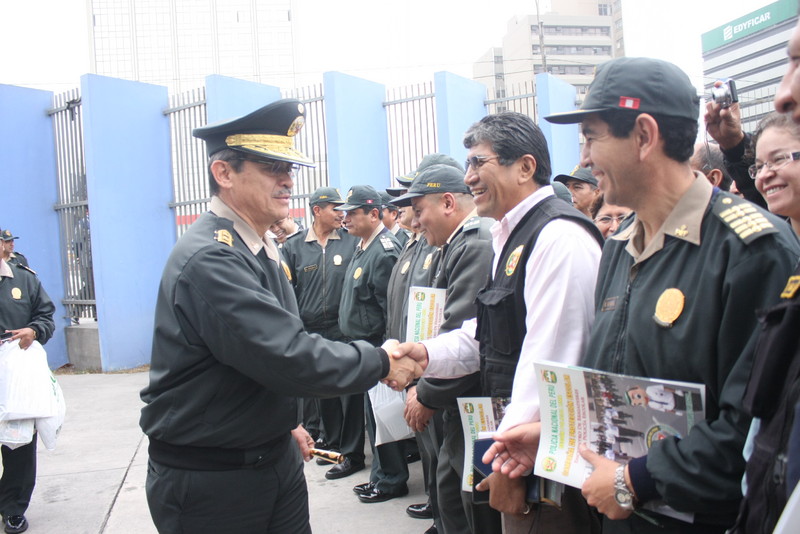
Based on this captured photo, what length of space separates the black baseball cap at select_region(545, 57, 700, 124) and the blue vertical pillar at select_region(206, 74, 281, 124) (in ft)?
28.1

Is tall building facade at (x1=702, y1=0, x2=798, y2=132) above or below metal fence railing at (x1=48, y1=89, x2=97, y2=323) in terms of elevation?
above

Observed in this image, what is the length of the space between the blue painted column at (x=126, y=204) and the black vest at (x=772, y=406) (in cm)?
1000

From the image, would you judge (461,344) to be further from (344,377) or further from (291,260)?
(291,260)

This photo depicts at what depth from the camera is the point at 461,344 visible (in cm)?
265

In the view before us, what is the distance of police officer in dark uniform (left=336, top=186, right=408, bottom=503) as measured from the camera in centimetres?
507

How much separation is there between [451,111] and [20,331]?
21.6 ft

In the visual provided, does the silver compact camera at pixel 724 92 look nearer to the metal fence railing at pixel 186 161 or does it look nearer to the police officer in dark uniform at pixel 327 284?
the police officer in dark uniform at pixel 327 284

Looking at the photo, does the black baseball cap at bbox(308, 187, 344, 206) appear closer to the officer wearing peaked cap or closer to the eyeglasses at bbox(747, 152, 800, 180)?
the officer wearing peaked cap

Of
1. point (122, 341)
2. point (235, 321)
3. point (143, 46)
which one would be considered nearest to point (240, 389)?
point (235, 321)

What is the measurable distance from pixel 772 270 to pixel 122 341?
9.98 m

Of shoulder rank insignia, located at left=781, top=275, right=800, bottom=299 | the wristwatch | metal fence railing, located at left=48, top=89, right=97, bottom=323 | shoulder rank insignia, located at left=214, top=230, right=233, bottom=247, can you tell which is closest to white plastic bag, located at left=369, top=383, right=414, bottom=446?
shoulder rank insignia, located at left=214, top=230, right=233, bottom=247

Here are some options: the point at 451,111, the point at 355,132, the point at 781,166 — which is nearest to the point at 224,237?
the point at 781,166

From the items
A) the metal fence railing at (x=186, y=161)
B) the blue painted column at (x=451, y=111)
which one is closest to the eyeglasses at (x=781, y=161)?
the blue painted column at (x=451, y=111)

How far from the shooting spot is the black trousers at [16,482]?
4250 mm
